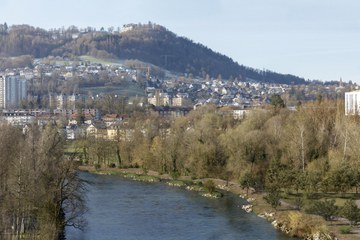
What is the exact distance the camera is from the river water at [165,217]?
22.7 metres

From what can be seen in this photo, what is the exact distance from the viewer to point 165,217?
26266 mm

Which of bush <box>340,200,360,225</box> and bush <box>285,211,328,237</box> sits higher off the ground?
bush <box>340,200,360,225</box>

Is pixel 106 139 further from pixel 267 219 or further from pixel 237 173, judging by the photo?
pixel 267 219

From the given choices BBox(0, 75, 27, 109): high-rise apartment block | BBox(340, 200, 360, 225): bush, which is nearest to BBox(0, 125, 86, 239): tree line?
BBox(340, 200, 360, 225): bush

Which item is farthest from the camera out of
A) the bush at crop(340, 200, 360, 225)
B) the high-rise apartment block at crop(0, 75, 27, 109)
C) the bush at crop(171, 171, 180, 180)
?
the high-rise apartment block at crop(0, 75, 27, 109)

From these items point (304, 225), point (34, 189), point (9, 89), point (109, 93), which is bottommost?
point (304, 225)

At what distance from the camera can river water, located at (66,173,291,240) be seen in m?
22.7

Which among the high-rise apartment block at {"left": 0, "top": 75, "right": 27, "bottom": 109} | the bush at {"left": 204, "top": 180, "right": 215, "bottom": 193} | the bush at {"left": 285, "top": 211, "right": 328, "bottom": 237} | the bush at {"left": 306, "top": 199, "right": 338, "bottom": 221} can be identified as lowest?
the bush at {"left": 204, "top": 180, "right": 215, "bottom": 193}

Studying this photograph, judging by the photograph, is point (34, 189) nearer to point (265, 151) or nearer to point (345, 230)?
point (345, 230)

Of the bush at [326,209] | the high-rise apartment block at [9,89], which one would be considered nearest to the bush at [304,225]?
the bush at [326,209]

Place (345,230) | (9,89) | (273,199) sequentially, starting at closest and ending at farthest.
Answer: (345,230)
(273,199)
(9,89)

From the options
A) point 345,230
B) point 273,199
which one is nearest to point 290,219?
point 345,230

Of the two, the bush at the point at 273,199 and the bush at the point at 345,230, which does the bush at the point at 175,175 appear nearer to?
the bush at the point at 273,199

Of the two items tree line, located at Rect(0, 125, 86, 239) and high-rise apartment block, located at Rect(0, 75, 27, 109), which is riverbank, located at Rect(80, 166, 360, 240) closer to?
tree line, located at Rect(0, 125, 86, 239)
